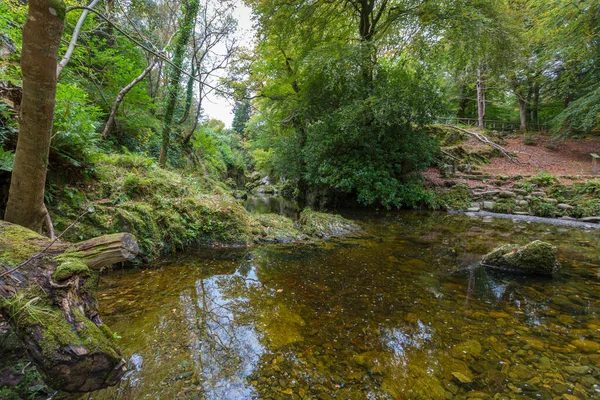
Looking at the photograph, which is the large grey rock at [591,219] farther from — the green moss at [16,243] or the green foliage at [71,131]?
the green foliage at [71,131]

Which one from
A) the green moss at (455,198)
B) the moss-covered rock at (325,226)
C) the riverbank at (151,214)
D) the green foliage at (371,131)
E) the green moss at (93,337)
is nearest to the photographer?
the green moss at (93,337)

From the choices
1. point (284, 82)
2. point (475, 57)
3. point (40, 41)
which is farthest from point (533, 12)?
point (40, 41)

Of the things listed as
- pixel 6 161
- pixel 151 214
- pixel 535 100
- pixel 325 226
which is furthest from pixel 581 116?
pixel 6 161

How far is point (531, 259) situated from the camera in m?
4.01

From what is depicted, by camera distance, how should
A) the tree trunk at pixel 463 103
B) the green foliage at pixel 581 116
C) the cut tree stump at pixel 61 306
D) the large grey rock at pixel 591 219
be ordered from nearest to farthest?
the cut tree stump at pixel 61 306 → the large grey rock at pixel 591 219 → the green foliage at pixel 581 116 → the tree trunk at pixel 463 103

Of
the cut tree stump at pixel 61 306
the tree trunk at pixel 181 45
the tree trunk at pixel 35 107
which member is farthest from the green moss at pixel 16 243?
the tree trunk at pixel 181 45

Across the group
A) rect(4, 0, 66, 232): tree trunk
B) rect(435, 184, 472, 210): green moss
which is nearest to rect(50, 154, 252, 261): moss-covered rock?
rect(4, 0, 66, 232): tree trunk

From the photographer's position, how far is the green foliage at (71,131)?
137 inches

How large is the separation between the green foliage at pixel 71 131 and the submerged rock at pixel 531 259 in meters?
7.05

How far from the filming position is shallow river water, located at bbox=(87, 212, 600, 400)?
1900 millimetres

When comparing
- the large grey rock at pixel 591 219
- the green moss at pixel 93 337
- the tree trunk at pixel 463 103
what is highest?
the tree trunk at pixel 463 103

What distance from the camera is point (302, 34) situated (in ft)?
34.2

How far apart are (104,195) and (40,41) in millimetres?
2950

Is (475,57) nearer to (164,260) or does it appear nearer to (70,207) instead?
(164,260)
